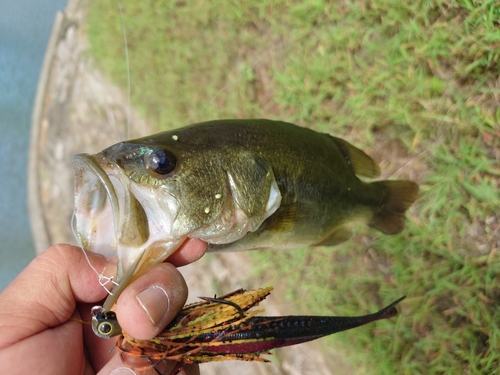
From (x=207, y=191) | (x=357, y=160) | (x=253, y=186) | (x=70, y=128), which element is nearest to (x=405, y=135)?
(x=357, y=160)

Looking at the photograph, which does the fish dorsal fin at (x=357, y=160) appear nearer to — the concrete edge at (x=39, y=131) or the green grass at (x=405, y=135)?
the green grass at (x=405, y=135)

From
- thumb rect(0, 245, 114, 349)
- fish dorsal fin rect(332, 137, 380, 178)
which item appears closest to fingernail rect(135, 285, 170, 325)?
thumb rect(0, 245, 114, 349)

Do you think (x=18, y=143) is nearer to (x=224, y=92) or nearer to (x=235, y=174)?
(x=224, y=92)

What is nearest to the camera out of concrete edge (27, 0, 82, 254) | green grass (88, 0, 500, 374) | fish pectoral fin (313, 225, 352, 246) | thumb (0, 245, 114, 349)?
thumb (0, 245, 114, 349)

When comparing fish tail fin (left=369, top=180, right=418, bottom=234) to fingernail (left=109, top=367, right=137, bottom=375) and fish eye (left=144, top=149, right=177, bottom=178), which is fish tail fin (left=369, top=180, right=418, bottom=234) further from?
fingernail (left=109, top=367, right=137, bottom=375)

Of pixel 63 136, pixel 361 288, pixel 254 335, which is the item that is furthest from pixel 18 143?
pixel 254 335

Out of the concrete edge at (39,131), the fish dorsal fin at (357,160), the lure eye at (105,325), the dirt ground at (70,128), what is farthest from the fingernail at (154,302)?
the concrete edge at (39,131)

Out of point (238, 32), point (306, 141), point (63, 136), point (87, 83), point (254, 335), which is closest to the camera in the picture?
point (254, 335)
